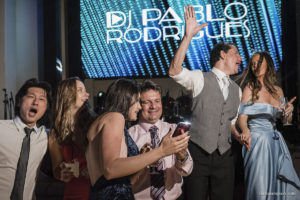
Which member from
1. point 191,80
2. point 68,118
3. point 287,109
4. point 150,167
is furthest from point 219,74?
point 68,118

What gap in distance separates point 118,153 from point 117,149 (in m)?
0.02

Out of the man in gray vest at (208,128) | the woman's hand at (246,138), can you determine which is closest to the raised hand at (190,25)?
the man in gray vest at (208,128)

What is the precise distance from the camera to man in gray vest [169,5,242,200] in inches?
80.3

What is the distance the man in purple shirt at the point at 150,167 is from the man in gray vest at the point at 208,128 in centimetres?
14

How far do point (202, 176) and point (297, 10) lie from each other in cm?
471

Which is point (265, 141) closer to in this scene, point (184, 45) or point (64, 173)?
point (184, 45)

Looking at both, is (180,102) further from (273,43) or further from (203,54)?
(273,43)

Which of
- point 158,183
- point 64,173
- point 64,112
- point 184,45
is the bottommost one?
point 158,183

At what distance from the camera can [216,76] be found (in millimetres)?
2203

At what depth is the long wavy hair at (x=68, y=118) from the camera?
196 cm

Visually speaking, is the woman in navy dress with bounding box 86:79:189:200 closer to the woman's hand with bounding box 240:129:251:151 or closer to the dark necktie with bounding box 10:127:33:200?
the dark necktie with bounding box 10:127:33:200

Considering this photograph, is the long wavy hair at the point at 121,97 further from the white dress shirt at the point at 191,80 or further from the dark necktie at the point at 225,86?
the dark necktie at the point at 225,86

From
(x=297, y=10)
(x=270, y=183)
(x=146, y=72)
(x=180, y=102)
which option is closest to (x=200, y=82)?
(x=270, y=183)

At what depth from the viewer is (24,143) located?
1.77 m
